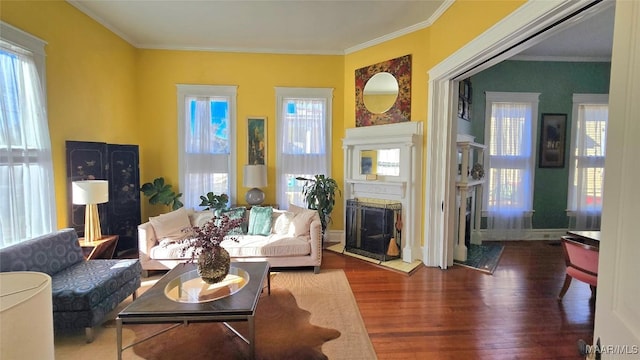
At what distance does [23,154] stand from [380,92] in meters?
4.35

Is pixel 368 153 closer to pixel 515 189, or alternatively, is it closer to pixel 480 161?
pixel 480 161

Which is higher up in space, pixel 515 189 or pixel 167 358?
pixel 515 189

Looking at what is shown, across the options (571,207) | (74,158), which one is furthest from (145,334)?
(571,207)

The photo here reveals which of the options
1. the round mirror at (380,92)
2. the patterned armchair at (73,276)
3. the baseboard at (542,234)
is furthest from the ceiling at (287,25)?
the baseboard at (542,234)

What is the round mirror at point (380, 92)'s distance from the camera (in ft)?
15.0

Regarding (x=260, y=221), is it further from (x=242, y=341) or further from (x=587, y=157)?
(x=587, y=157)

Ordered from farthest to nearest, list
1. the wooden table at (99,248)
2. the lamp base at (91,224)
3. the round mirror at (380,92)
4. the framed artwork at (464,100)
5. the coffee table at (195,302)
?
the framed artwork at (464,100)
the round mirror at (380,92)
the lamp base at (91,224)
the wooden table at (99,248)
the coffee table at (195,302)

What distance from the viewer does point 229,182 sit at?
5234 mm

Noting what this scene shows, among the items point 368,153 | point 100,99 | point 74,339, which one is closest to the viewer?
point 74,339

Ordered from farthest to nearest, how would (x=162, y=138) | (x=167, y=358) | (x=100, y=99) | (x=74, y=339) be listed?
(x=162, y=138), (x=100, y=99), (x=74, y=339), (x=167, y=358)

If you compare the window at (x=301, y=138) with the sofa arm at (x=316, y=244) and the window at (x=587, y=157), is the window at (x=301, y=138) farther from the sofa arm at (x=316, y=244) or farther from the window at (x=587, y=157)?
the window at (x=587, y=157)

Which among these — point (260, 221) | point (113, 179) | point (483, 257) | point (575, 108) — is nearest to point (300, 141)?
point (260, 221)

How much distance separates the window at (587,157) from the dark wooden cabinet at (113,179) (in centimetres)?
732

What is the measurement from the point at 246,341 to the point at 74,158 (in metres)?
3.01
